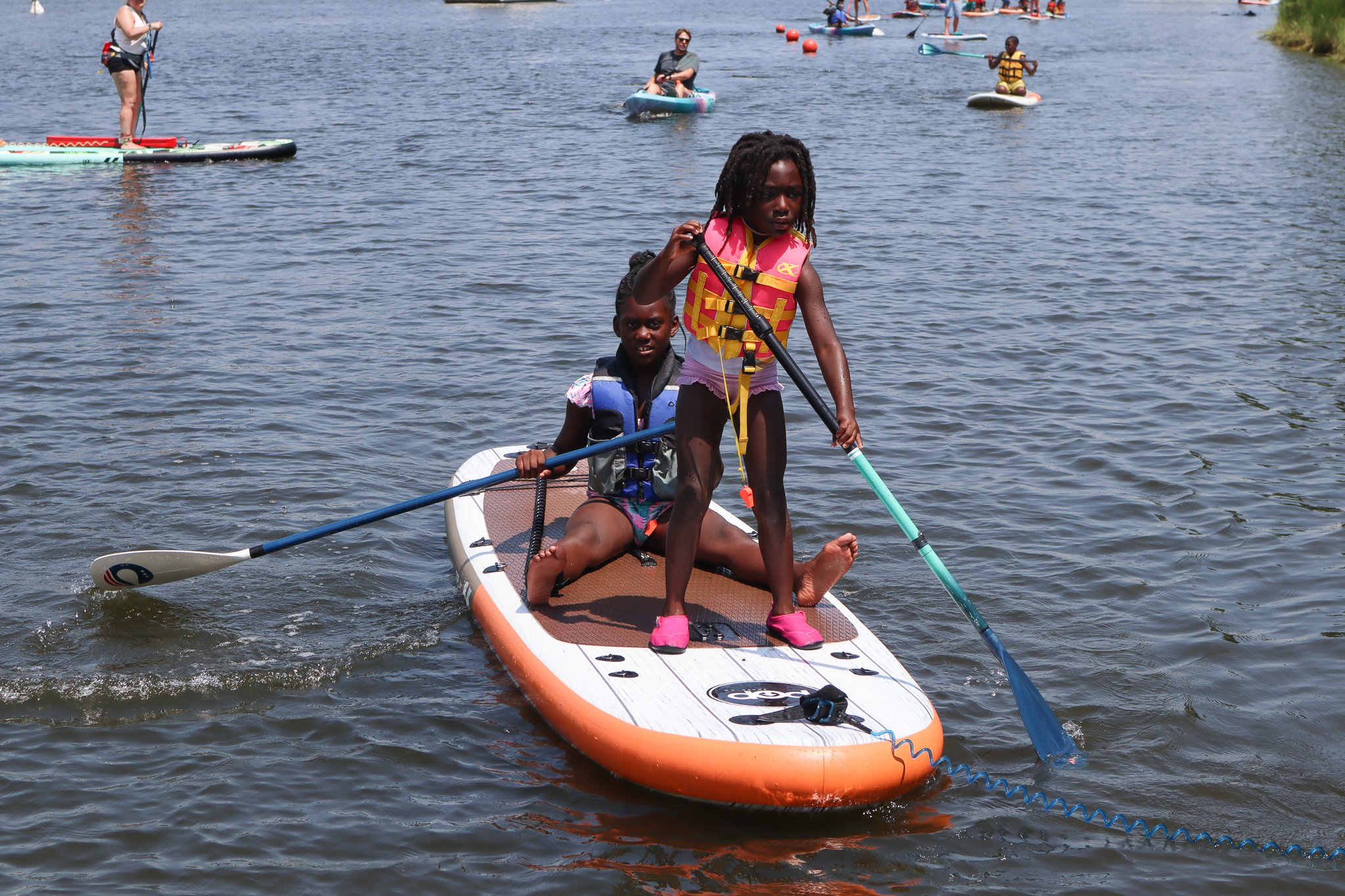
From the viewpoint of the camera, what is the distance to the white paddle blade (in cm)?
601

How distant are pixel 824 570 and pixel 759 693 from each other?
746mm

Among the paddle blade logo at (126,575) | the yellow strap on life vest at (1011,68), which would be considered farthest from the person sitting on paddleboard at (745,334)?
the yellow strap on life vest at (1011,68)

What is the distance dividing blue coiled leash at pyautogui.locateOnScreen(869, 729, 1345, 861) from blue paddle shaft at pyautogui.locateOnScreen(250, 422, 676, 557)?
59.8 inches

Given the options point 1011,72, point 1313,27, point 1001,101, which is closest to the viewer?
point 1001,101

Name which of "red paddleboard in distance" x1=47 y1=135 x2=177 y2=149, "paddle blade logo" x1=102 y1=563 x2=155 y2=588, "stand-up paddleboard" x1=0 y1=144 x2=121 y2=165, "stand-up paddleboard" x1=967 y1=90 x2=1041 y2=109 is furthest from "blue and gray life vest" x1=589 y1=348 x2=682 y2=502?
"stand-up paddleboard" x1=967 y1=90 x2=1041 y2=109

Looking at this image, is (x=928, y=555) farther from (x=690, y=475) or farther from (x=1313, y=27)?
(x=1313, y=27)

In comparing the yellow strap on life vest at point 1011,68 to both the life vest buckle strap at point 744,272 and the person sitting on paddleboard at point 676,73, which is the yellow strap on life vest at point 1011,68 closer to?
the person sitting on paddleboard at point 676,73

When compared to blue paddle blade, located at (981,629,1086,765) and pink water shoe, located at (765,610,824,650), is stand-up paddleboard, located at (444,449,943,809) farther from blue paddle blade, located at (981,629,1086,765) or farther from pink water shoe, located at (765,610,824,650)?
blue paddle blade, located at (981,629,1086,765)

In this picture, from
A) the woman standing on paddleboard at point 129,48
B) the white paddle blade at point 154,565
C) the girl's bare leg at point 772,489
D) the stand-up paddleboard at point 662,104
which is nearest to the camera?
the girl's bare leg at point 772,489

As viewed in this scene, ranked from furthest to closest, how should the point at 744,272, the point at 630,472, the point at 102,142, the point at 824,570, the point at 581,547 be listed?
the point at 102,142 → the point at 630,472 → the point at 581,547 → the point at 824,570 → the point at 744,272

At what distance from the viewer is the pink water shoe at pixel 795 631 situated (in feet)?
16.5

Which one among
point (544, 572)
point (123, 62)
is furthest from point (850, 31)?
point (544, 572)

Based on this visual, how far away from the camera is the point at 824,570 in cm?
524

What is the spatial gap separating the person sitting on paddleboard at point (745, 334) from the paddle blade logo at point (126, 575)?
2.51 metres
